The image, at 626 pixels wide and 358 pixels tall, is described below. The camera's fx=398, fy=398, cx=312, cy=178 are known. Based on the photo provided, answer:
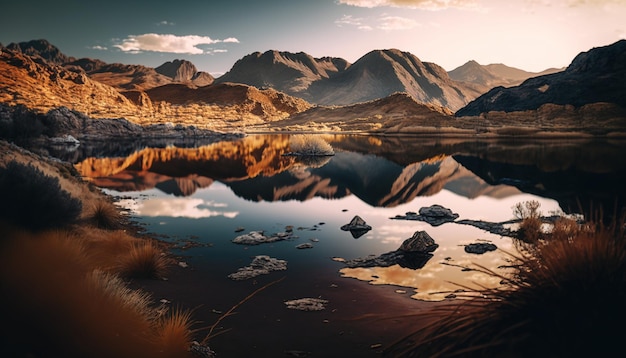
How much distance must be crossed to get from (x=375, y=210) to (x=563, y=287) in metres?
16.6

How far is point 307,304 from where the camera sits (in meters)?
8.11

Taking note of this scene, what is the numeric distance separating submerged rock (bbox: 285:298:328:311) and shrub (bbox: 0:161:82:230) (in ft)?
16.3

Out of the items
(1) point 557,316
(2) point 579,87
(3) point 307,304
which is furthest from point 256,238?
(2) point 579,87

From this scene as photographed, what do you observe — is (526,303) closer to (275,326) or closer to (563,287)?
(563,287)

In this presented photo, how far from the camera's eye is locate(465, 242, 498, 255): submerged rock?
12.1m

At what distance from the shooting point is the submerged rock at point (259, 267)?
388 inches

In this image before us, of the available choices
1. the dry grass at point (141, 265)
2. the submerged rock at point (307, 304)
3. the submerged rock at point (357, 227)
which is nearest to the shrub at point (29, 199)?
the dry grass at point (141, 265)

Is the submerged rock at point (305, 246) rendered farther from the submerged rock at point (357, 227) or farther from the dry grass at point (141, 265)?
the dry grass at point (141, 265)

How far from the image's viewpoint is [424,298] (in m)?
8.64

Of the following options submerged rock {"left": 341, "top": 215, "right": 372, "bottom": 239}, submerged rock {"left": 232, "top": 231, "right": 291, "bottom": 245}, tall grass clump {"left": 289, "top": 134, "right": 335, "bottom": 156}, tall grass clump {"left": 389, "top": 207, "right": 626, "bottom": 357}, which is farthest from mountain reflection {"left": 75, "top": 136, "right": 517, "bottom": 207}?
tall grass clump {"left": 389, "top": 207, "right": 626, "bottom": 357}

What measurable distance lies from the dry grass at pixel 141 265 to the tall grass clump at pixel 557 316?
7.59 meters

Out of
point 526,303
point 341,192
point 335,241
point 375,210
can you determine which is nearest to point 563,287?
point 526,303

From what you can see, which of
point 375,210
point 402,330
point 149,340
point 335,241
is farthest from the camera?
point 375,210

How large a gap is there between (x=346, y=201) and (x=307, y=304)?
13.9m
